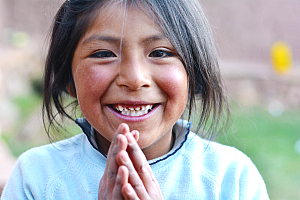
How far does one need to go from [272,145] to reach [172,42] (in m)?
3.04

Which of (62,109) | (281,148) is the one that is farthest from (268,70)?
(62,109)

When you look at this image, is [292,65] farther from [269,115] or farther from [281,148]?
[281,148]

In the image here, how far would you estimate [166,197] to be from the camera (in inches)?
57.1

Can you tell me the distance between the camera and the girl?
1257 mm

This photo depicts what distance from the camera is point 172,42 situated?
136cm

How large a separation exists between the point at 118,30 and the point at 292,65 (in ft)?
18.9

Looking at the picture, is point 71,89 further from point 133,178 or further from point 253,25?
point 253,25

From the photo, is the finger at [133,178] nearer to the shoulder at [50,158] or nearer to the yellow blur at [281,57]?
the shoulder at [50,158]

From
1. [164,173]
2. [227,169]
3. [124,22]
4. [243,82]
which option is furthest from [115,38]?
[243,82]

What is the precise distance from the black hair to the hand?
451 millimetres

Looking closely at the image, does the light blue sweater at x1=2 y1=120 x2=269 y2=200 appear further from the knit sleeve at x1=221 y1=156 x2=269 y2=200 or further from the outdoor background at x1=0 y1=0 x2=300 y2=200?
the outdoor background at x1=0 y1=0 x2=300 y2=200

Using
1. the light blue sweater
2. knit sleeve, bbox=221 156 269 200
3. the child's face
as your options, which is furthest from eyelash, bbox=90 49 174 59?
knit sleeve, bbox=221 156 269 200

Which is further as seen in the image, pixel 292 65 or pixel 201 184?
pixel 292 65

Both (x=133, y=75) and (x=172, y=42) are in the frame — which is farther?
(x=172, y=42)
